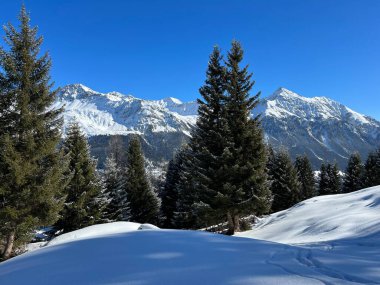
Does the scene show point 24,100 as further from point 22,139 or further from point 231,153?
point 231,153

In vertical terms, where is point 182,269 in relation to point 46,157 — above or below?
below

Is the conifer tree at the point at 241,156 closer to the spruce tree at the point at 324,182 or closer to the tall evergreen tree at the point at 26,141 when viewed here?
the tall evergreen tree at the point at 26,141

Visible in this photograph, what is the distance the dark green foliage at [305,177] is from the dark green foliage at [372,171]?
814 cm

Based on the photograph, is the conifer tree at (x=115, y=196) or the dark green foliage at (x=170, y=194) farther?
the dark green foliage at (x=170, y=194)

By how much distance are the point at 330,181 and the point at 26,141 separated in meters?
45.8

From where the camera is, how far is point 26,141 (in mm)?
15609

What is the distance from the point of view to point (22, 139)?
15.8 meters

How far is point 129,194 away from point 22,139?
21.9m

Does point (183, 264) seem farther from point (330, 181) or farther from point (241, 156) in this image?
point (330, 181)

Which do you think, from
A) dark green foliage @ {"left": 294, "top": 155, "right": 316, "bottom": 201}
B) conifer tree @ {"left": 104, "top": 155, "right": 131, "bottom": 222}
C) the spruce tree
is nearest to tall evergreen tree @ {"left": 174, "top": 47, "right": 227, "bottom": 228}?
conifer tree @ {"left": 104, "top": 155, "right": 131, "bottom": 222}

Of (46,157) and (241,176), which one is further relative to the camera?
(241,176)

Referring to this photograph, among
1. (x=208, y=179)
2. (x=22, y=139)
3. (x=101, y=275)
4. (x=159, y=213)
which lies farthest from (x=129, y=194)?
(x=101, y=275)

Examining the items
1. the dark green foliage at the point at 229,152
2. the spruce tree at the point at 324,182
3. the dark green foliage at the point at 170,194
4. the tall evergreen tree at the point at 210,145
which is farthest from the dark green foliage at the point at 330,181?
the tall evergreen tree at the point at 210,145

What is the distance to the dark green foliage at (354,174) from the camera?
46.5m
